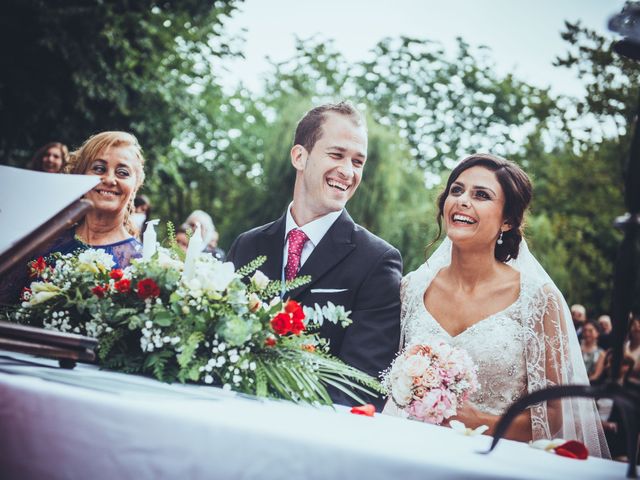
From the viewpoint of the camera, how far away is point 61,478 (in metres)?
1.48

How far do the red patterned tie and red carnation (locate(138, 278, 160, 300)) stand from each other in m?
1.30

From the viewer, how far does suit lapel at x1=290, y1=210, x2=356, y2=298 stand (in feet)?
10.7

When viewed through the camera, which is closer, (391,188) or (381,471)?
(381,471)

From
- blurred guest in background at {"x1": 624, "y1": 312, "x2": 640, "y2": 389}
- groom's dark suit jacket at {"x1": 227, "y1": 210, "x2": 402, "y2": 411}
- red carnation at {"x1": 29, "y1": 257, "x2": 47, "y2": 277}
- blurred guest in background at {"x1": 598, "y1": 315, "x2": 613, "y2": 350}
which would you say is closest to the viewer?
red carnation at {"x1": 29, "y1": 257, "x2": 47, "y2": 277}

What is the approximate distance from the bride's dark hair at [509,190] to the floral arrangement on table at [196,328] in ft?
6.40

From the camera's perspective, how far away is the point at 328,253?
3.36 m

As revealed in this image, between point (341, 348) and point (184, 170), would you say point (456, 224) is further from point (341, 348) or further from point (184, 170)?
point (184, 170)

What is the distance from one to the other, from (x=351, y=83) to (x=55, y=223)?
21.5 metres

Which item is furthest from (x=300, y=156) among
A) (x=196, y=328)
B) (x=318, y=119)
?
(x=196, y=328)

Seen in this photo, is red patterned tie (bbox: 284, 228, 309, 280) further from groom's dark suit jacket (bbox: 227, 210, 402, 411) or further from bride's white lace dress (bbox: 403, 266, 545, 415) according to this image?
bride's white lace dress (bbox: 403, 266, 545, 415)

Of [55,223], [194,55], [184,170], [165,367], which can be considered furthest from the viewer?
[184,170]

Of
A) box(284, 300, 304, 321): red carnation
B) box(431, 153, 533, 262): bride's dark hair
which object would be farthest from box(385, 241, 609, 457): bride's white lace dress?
box(284, 300, 304, 321): red carnation

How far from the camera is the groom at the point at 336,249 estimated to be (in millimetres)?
3119

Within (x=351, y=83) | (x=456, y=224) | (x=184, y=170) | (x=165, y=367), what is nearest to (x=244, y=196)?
(x=184, y=170)
